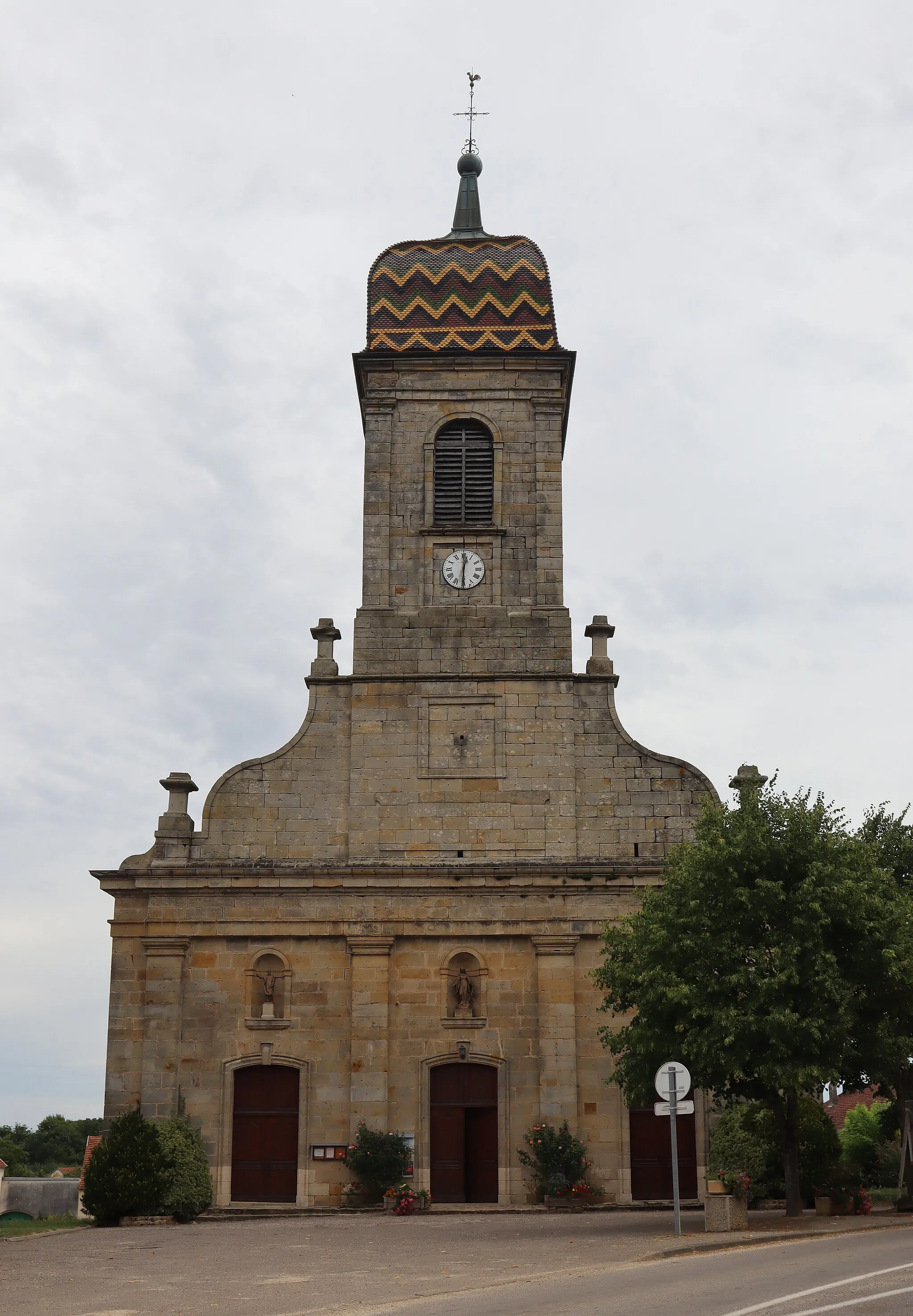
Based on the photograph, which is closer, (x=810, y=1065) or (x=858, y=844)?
(x=810, y=1065)

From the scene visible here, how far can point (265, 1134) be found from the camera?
2625 centimetres

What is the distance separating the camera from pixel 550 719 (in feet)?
93.1

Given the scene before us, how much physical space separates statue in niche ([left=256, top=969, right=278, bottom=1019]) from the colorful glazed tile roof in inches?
509

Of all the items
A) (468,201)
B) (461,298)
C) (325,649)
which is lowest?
(325,649)

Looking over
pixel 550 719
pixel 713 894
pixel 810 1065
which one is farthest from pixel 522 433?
pixel 810 1065

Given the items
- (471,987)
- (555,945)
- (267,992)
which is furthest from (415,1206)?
(555,945)

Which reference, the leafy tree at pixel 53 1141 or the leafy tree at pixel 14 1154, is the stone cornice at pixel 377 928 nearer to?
the leafy tree at pixel 14 1154

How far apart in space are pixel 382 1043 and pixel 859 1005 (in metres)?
8.83

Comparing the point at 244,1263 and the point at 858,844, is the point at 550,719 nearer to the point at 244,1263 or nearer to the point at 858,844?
the point at 858,844

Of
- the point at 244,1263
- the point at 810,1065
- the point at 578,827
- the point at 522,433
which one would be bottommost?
the point at 244,1263

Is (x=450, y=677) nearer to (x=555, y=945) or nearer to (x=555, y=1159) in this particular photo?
(x=555, y=945)

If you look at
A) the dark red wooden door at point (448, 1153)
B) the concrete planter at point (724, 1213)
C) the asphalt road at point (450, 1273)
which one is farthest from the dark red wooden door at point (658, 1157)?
the concrete planter at point (724, 1213)

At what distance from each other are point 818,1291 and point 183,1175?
1464 centimetres

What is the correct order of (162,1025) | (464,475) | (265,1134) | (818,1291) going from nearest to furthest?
(818,1291) < (265,1134) < (162,1025) < (464,475)
